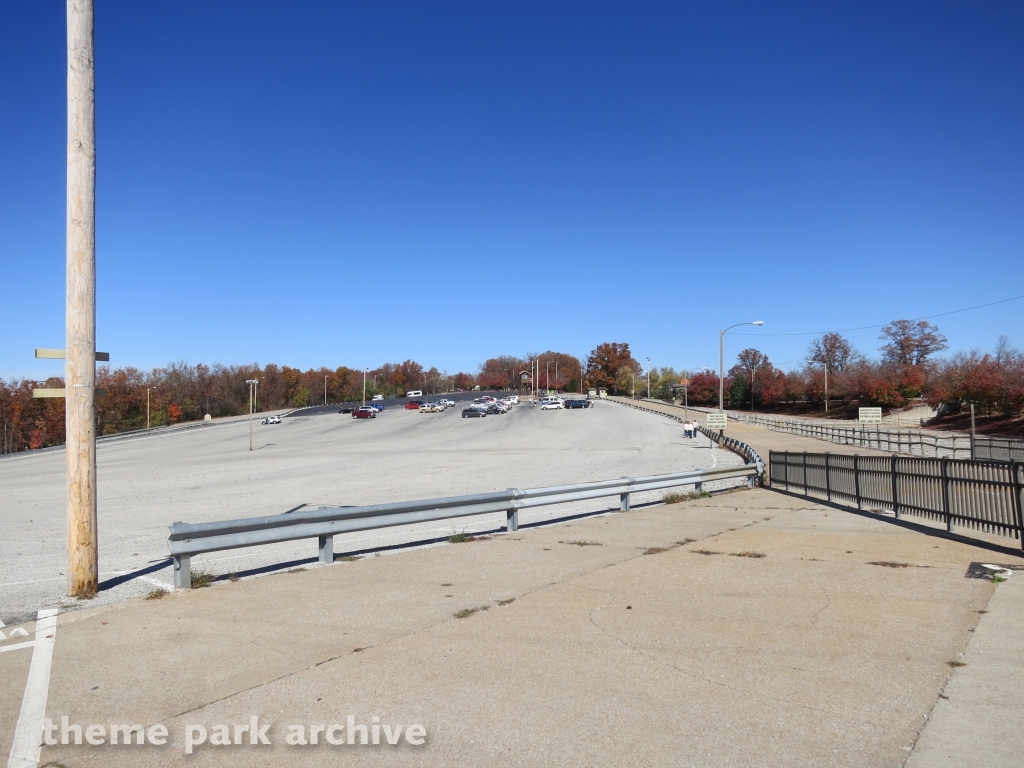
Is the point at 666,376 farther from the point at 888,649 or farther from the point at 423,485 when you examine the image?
the point at 888,649

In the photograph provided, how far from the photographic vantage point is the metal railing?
2538 cm

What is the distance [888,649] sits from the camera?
18.7ft

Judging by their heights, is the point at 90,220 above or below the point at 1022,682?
above

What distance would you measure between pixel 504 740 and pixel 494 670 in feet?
3.72

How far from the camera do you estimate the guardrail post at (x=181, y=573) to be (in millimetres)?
7820

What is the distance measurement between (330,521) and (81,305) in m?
3.79

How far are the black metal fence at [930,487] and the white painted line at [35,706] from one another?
1086cm

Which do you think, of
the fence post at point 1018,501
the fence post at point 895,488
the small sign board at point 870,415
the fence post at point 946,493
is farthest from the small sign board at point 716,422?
the fence post at point 1018,501

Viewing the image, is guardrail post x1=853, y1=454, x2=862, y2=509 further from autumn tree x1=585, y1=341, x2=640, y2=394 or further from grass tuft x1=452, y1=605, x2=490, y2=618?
autumn tree x1=585, y1=341, x2=640, y2=394

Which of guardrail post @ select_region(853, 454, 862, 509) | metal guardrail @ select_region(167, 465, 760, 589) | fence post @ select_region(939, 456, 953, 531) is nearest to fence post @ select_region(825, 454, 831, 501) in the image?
guardrail post @ select_region(853, 454, 862, 509)

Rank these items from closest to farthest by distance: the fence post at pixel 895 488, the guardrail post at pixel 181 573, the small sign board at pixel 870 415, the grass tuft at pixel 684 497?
the guardrail post at pixel 181 573
the fence post at pixel 895 488
the grass tuft at pixel 684 497
the small sign board at pixel 870 415

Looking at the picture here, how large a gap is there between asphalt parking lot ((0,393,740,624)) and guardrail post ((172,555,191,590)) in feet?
1.82

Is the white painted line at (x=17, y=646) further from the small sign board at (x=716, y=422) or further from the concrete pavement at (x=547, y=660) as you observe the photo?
the small sign board at (x=716, y=422)

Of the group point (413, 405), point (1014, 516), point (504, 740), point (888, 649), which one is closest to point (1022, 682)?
point (888, 649)
